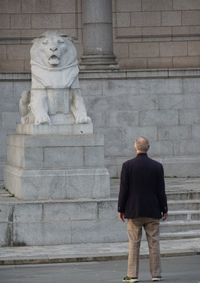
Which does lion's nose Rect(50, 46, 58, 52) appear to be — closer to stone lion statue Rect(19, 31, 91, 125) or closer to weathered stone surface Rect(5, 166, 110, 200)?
stone lion statue Rect(19, 31, 91, 125)

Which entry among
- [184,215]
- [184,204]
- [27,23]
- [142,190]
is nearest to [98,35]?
[27,23]

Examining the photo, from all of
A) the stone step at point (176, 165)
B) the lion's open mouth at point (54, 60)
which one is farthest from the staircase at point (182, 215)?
the stone step at point (176, 165)

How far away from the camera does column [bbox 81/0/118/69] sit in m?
30.3

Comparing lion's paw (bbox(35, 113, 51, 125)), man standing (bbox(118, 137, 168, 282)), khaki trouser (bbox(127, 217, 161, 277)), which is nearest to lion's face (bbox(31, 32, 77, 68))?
lion's paw (bbox(35, 113, 51, 125))

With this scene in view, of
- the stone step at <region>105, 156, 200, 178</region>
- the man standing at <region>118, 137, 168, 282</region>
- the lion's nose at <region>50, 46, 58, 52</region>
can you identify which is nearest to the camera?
the man standing at <region>118, 137, 168, 282</region>

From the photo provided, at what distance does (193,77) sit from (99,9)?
10.3 ft

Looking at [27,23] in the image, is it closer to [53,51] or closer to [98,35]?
[98,35]

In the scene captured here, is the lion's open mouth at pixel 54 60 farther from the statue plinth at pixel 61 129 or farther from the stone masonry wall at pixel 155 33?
the stone masonry wall at pixel 155 33

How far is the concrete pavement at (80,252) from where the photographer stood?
18969 millimetres

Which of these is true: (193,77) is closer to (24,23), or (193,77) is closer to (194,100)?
(194,100)

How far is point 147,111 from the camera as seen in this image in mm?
29781

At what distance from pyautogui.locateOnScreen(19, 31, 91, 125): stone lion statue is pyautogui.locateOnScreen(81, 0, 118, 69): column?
8.06 meters

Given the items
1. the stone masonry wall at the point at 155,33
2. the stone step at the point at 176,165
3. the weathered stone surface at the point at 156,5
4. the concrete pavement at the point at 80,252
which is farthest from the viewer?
the weathered stone surface at the point at 156,5

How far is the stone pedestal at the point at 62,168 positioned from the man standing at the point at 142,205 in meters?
4.61
